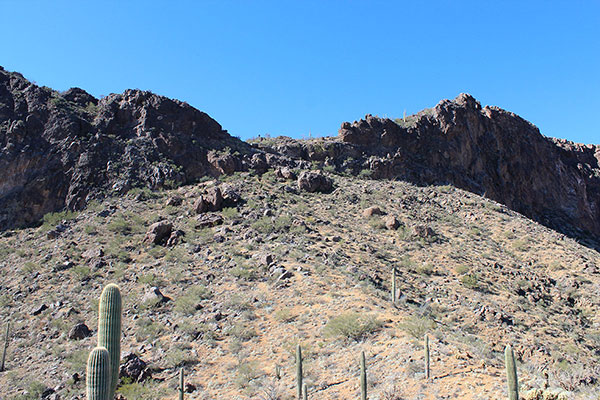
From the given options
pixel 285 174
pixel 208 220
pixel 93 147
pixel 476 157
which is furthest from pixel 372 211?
pixel 476 157

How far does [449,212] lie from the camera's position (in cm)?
3291

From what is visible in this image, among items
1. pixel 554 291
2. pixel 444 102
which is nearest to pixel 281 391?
pixel 554 291

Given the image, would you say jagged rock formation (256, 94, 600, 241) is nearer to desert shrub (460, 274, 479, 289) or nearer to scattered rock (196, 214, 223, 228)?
scattered rock (196, 214, 223, 228)

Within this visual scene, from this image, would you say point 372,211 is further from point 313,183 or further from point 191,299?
point 191,299

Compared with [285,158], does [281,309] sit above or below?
below

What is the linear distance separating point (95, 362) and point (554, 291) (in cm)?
2010

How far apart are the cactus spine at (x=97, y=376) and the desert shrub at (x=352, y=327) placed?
7483 millimetres

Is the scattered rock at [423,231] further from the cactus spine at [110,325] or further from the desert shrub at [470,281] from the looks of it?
the cactus spine at [110,325]

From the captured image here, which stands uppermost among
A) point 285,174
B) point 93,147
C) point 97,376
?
point 93,147

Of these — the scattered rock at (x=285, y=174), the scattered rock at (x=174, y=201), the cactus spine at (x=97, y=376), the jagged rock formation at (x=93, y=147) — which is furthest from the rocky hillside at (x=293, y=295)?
the cactus spine at (x=97, y=376)

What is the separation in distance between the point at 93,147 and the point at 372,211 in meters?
20.0

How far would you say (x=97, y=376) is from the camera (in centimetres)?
1044

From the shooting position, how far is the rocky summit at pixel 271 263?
1421cm

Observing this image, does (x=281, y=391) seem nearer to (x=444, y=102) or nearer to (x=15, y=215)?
(x=15, y=215)
